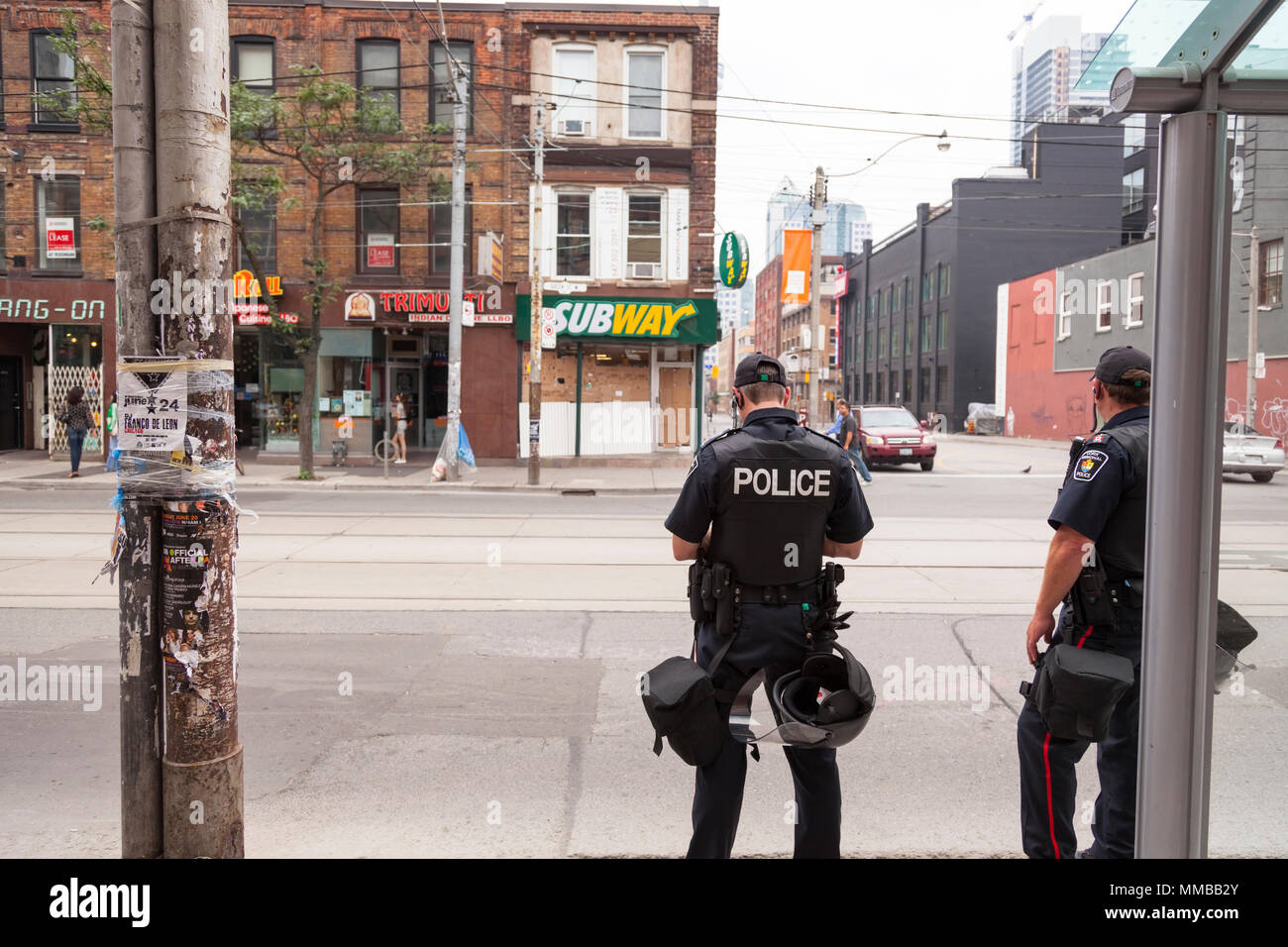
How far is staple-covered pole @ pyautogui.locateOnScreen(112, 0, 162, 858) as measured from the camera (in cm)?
312

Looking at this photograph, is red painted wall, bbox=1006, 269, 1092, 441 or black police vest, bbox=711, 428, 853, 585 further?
red painted wall, bbox=1006, 269, 1092, 441

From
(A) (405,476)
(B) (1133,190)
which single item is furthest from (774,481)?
(B) (1133,190)

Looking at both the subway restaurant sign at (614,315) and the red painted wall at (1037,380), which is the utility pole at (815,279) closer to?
the subway restaurant sign at (614,315)

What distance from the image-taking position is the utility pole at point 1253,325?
9.52 feet

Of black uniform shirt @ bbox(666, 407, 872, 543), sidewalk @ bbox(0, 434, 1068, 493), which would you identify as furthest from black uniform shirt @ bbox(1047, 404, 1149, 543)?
sidewalk @ bbox(0, 434, 1068, 493)

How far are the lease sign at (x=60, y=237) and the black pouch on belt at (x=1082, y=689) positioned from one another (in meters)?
25.1

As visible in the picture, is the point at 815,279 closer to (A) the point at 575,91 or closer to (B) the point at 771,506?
(A) the point at 575,91

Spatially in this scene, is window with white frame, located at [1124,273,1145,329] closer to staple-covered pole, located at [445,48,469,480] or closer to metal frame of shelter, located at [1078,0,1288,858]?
staple-covered pole, located at [445,48,469,480]

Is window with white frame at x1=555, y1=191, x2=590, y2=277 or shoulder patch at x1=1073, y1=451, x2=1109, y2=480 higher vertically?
window with white frame at x1=555, y1=191, x2=590, y2=277

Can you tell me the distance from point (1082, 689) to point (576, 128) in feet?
72.2

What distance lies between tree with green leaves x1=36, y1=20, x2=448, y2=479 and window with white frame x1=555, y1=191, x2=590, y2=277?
287 centimetres

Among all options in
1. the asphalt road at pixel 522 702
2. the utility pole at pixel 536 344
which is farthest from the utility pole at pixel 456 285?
the asphalt road at pixel 522 702
